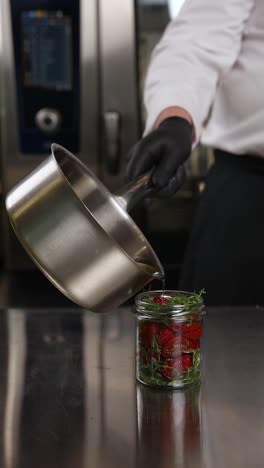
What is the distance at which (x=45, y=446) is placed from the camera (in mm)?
657

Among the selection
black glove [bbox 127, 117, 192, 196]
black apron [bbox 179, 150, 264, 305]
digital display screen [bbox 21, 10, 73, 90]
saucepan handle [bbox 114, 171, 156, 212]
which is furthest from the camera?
digital display screen [bbox 21, 10, 73, 90]

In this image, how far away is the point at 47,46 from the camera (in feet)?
8.25

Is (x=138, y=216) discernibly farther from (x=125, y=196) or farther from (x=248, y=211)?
(x=125, y=196)

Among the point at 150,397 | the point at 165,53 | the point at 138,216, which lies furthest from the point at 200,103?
the point at 138,216

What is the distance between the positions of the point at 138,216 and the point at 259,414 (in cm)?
191

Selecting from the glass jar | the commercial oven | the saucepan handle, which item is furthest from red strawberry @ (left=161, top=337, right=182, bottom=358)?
the commercial oven

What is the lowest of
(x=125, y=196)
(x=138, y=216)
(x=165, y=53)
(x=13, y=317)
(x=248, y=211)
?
(x=138, y=216)

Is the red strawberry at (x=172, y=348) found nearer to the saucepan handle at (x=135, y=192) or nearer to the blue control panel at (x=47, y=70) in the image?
the saucepan handle at (x=135, y=192)

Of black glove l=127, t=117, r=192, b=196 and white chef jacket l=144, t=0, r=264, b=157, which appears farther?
white chef jacket l=144, t=0, r=264, b=157

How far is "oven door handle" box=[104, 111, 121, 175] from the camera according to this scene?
2.57m

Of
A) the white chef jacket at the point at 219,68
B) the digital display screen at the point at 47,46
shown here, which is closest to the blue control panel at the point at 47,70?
the digital display screen at the point at 47,46

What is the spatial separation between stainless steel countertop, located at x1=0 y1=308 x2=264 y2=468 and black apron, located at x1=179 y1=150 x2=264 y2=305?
0.82 ft

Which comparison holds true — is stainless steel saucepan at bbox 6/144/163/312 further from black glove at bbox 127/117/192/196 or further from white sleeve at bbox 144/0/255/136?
white sleeve at bbox 144/0/255/136

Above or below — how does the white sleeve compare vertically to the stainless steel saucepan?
above
